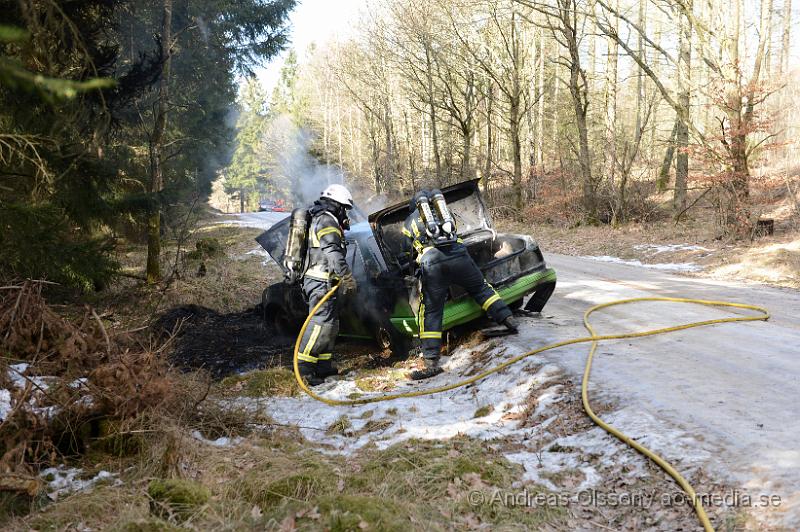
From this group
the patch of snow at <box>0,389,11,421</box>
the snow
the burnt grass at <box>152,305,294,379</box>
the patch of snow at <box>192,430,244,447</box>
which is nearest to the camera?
the patch of snow at <box>0,389,11,421</box>

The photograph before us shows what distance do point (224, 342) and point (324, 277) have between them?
2.72 metres

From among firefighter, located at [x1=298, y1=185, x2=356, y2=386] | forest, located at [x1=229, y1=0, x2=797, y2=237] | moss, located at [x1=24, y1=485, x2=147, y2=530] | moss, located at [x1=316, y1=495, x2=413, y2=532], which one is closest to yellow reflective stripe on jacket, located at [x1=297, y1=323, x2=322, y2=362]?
firefighter, located at [x1=298, y1=185, x2=356, y2=386]

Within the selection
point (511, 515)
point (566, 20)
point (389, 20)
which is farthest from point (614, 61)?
point (511, 515)

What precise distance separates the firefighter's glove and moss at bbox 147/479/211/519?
11.6 ft

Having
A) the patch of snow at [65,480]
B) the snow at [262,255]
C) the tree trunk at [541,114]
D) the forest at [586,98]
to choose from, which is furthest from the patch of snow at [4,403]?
the tree trunk at [541,114]

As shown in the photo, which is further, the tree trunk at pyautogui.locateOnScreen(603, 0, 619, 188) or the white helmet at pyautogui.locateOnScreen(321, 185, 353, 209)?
the tree trunk at pyautogui.locateOnScreen(603, 0, 619, 188)

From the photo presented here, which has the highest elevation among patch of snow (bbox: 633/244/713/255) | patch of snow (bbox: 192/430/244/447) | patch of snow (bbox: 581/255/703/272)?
patch of snow (bbox: 633/244/713/255)

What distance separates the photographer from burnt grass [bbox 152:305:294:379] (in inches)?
292

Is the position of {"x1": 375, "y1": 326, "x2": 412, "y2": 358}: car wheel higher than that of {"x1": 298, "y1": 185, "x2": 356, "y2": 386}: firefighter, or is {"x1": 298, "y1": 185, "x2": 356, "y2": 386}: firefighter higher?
{"x1": 298, "y1": 185, "x2": 356, "y2": 386}: firefighter

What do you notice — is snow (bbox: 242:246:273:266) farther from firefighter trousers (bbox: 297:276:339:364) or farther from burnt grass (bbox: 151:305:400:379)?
firefighter trousers (bbox: 297:276:339:364)

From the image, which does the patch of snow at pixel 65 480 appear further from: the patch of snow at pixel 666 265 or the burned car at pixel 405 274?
the patch of snow at pixel 666 265

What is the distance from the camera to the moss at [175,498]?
2.99 metres

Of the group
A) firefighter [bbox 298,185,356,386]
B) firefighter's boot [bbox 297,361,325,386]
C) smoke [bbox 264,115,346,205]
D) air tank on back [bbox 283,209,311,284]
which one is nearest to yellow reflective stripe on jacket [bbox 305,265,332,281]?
firefighter [bbox 298,185,356,386]

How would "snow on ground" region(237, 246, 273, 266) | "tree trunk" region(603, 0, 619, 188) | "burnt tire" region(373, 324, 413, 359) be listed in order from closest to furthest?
"burnt tire" region(373, 324, 413, 359) → "snow on ground" region(237, 246, 273, 266) → "tree trunk" region(603, 0, 619, 188)
